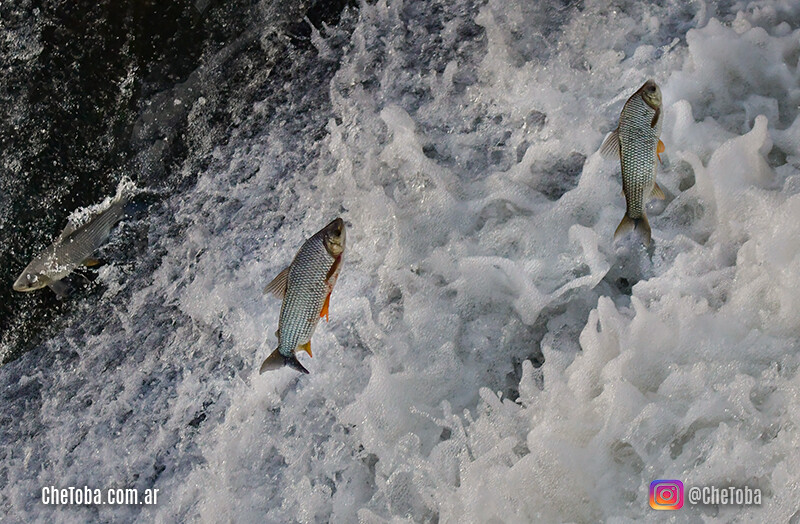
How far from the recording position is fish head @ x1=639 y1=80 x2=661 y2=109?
2176 mm

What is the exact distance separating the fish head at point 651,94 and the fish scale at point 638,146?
13 millimetres

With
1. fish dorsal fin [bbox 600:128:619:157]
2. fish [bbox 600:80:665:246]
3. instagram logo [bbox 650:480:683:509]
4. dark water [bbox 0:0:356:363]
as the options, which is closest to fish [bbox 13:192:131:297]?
dark water [bbox 0:0:356:363]

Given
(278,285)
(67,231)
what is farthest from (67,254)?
(278,285)

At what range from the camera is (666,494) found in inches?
81.1

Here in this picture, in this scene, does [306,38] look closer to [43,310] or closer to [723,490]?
[43,310]

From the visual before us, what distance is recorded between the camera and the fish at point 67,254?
3623 millimetres

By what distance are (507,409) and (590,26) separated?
1.87 metres

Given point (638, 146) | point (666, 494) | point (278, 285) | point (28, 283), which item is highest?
point (638, 146)

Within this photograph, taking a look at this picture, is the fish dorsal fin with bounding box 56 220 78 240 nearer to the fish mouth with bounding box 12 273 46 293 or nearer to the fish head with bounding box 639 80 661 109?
the fish mouth with bounding box 12 273 46 293

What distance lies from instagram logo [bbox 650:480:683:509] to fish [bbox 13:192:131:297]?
9.46ft

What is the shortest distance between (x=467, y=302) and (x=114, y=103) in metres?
2.46

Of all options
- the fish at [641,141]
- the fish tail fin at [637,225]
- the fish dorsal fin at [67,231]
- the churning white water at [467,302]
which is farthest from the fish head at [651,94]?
the fish dorsal fin at [67,231]

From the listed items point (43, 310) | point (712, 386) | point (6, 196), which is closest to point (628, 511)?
point (712, 386)

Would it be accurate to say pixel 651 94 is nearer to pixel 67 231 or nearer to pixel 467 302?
pixel 467 302
